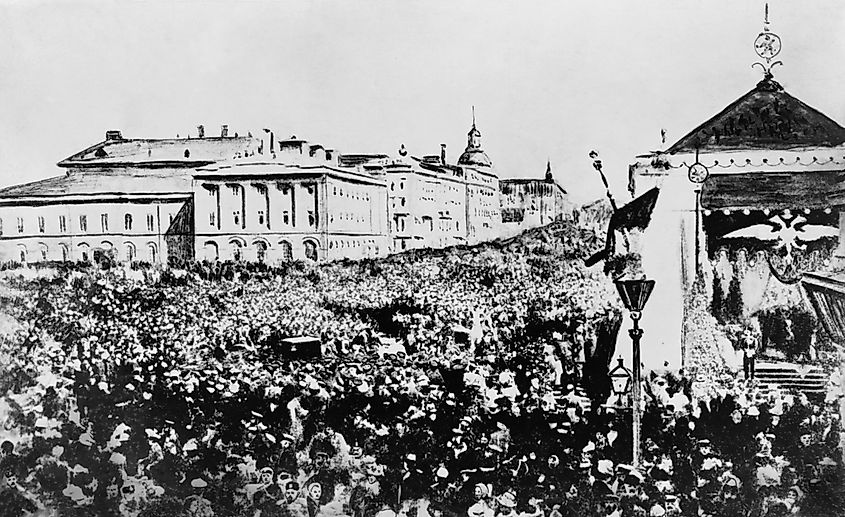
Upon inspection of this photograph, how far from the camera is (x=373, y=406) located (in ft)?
11.1

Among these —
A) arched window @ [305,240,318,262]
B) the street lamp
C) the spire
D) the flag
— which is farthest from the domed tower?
the spire

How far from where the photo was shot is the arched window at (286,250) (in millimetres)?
3459

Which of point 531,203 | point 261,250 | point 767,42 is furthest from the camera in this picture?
point 261,250

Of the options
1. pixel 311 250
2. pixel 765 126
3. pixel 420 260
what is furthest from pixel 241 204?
pixel 765 126

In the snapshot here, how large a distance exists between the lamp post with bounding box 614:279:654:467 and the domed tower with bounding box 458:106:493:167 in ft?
2.15

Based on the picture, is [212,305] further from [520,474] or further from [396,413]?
[520,474]

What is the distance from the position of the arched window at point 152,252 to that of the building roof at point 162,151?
12.2 inches

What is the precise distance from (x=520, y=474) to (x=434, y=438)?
13.1 inches

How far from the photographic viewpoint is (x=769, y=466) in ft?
10.8

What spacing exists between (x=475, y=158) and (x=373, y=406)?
986mm

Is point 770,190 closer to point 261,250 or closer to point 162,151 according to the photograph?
point 261,250

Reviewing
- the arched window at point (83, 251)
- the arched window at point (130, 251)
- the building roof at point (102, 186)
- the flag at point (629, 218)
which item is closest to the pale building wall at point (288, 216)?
the building roof at point (102, 186)

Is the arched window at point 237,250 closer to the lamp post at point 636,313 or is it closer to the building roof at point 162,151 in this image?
the building roof at point 162,151

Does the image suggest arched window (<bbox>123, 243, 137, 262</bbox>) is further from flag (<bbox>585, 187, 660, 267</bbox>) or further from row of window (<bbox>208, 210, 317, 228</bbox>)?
flag (<bbox>585, 187, 660, 267</bbox>)
